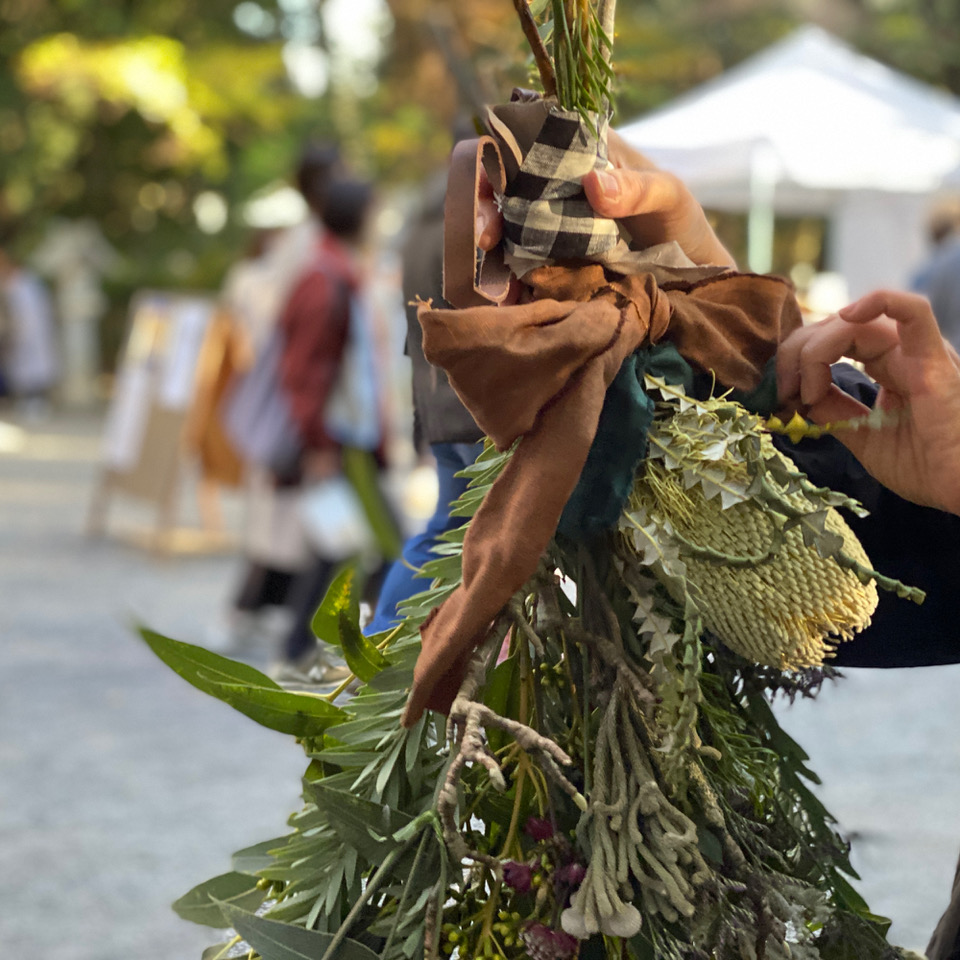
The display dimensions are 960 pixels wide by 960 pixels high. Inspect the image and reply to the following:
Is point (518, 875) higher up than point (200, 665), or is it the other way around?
point (200, 665)

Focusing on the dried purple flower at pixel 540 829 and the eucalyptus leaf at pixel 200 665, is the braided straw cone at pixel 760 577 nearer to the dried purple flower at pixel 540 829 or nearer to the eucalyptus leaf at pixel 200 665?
the dried purple flower at pixel 540 829

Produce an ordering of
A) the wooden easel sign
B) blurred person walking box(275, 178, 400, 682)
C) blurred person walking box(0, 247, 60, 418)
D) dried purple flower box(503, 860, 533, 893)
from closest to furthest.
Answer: dried purple flower box(503, 860, 533, 893) → blurred person walking box(275, 178, 400, 682) → the wooden easel sign → blurred person walking box(0, 247, 60, 418)

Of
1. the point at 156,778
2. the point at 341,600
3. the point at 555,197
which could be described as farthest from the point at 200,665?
the point at 156,778

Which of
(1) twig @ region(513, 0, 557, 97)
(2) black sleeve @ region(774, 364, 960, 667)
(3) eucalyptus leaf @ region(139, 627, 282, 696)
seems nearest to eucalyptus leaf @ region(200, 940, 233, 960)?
(3) eucalyptus leaf @ region(139, 627, 282, 696)

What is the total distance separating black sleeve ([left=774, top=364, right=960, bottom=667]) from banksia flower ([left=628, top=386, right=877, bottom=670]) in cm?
16

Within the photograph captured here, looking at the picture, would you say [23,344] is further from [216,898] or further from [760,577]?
[760,577]

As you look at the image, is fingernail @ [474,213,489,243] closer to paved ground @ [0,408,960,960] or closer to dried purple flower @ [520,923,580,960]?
dried purple flower @ [520,923,580,960]

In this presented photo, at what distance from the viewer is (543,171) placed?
4.17 feet

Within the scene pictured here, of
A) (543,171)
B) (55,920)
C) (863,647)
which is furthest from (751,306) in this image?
(55,920)

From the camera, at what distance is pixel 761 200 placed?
348 inches

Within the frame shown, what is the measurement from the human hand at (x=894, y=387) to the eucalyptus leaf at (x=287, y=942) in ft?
2.27

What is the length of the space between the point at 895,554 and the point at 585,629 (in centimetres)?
38

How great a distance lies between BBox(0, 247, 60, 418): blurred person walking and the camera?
1895 cm

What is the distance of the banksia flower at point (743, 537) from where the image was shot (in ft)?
4.00
